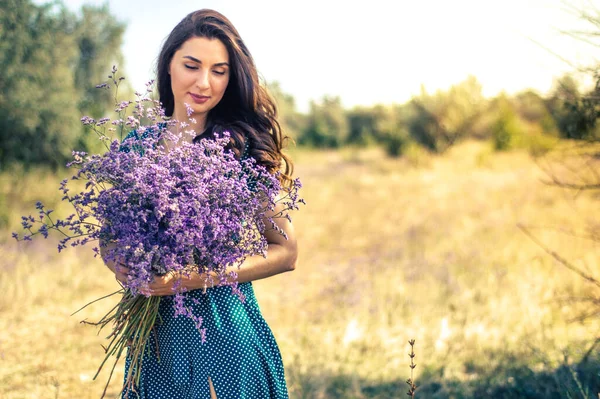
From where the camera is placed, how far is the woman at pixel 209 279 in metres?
2.15

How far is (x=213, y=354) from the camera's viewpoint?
216 cm

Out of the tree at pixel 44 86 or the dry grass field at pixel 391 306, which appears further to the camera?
the tree at pixel 44 86

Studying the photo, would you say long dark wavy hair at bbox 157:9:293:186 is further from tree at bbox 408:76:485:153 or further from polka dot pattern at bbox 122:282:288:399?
tree at bbox 408:76:485:153

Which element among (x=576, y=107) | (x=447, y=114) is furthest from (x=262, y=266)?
(x=447, y=114)

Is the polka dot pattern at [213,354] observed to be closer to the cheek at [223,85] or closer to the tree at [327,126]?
the cheek at [223,85]

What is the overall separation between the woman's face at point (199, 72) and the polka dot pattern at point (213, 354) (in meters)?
0.83

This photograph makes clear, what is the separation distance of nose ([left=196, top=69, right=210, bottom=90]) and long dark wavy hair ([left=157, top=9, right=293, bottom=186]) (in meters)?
0.16

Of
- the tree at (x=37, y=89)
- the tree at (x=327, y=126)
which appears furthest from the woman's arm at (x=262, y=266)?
the tree at (x=327, y=126)

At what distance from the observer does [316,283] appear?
8.56 m

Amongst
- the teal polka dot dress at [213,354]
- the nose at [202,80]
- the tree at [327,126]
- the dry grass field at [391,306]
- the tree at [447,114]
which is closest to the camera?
the teal polka dot dress at [213,354]

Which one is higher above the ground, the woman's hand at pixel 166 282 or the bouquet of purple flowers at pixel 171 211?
the bouquet of purple flowers at pixel 171 211

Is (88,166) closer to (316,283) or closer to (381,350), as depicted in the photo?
(381,350)

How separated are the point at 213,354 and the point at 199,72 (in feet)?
3.86

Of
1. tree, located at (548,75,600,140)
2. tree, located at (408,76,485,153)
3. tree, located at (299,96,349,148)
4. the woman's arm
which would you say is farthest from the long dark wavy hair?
tree, located at (299,96,349,148)
